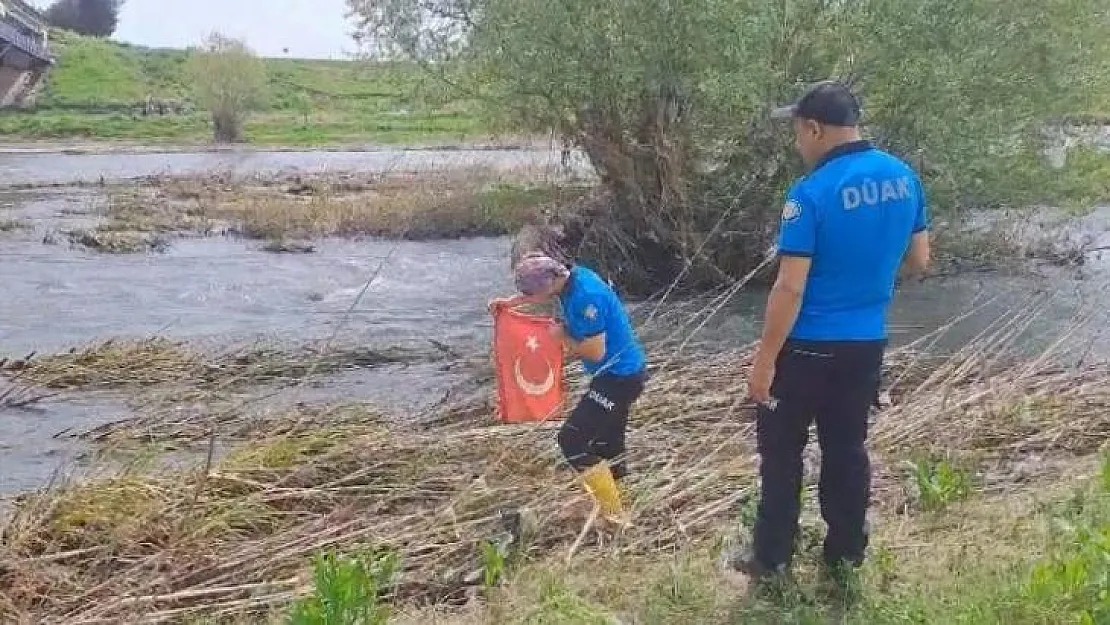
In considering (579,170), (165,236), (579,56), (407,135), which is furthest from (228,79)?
(579,56)

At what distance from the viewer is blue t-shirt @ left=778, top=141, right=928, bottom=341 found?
4.56m

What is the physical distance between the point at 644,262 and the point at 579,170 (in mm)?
3467

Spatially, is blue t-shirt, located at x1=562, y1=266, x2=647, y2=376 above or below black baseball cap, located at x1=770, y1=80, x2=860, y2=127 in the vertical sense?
below

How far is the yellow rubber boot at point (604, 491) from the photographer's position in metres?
6.27

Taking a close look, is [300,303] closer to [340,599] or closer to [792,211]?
[340,599]

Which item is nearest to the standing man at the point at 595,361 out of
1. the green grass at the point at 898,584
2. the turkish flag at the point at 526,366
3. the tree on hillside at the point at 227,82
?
the turkish flag at the point at 526,366

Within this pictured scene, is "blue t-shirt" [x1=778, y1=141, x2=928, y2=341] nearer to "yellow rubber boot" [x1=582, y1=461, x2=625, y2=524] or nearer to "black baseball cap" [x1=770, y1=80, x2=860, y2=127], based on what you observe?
"black baseball cap" [x1=770, y1=80, x2=860, y2=127]

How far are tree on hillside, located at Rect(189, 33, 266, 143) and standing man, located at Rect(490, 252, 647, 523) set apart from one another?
174 ft

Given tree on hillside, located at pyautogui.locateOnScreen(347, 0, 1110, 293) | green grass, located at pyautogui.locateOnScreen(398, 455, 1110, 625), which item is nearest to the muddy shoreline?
tree on hillside, located at pyautogui.locateOnScreen(347, 0, 1110, 293)

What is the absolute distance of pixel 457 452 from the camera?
7723 millimetres

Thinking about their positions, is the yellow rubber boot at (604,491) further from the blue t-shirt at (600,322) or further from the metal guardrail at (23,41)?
the metal guardrail at (23,41)

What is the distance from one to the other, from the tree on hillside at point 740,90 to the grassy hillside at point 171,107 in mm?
29415

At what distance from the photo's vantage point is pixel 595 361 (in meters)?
6.42

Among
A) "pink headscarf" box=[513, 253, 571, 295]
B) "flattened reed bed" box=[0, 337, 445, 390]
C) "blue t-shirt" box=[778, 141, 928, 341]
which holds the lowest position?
"flattened reed bed" box=[0, 337, 445, 390]
